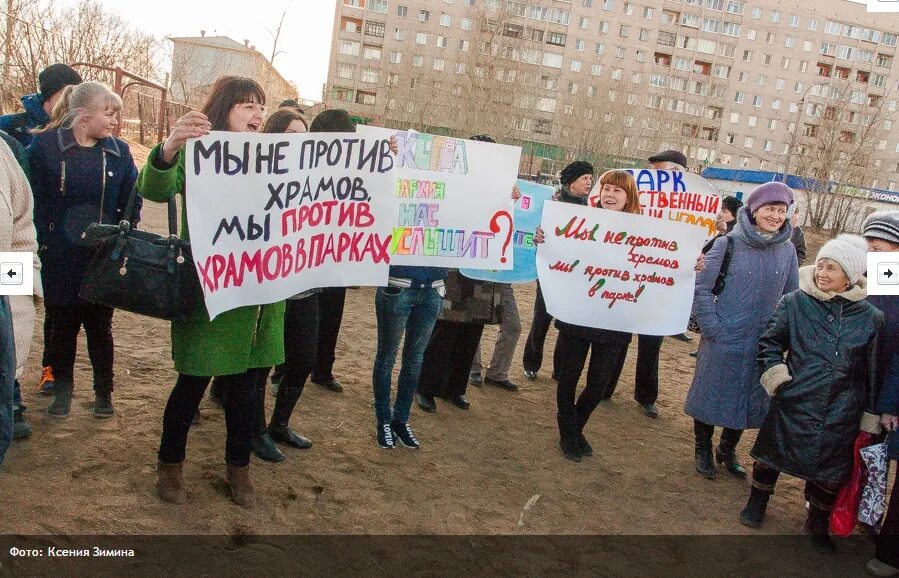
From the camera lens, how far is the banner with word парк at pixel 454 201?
434cm

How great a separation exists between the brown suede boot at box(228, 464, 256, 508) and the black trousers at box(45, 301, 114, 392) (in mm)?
1349

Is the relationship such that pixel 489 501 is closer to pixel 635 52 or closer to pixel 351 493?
pixel 351 493

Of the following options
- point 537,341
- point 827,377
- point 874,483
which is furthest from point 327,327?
point 874,483

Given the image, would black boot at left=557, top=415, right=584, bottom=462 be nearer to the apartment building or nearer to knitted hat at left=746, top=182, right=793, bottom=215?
knitted hat at left=746, top=182, right=793, bottom=215

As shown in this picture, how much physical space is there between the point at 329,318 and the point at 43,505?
7.89 ft

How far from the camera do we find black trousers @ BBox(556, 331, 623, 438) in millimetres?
4480

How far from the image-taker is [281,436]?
413 centimetres

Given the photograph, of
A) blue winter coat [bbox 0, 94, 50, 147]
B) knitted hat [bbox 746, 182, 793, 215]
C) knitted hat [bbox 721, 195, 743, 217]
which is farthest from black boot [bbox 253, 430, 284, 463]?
knitted hat [bbox 721, 195, 743, 217]

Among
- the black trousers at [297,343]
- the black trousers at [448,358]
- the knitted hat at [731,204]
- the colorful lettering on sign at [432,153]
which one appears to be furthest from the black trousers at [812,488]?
the knitted hat at [731,204]

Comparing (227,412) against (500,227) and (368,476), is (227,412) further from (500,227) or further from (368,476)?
(500,227)

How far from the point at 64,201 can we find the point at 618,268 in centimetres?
358

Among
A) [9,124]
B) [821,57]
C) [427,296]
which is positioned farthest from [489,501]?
[821,57]

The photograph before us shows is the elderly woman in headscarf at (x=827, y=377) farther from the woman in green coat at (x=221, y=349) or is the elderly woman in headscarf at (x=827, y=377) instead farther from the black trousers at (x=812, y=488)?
the woman in green coat at (x=221, y=349)

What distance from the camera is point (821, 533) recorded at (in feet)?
12.6
